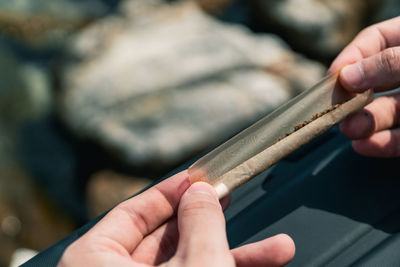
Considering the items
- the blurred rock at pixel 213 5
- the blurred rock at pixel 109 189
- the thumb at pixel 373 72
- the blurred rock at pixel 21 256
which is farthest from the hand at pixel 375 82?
the blurred rock at pixel 213 5

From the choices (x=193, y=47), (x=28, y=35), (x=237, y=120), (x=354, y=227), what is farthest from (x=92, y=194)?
(x=354, y=227)

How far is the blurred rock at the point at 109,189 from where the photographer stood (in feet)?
8.07

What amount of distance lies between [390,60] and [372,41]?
0.18m

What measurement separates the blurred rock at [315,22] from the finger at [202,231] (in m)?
2.94

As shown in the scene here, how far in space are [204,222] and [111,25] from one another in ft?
9.00

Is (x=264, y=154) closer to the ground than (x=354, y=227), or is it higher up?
higher up

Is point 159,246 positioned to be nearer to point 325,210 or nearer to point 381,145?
point 325,210

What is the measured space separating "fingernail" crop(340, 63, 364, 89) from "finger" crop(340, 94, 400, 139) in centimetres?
12

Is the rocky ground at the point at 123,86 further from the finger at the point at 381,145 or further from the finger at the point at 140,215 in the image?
the finger at the point at 140,215

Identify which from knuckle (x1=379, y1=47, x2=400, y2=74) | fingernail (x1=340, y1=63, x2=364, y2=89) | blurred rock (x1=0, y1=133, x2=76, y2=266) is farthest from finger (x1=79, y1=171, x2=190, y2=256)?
blurred rock (x1=0, y1=133, x2=76, y2=266)

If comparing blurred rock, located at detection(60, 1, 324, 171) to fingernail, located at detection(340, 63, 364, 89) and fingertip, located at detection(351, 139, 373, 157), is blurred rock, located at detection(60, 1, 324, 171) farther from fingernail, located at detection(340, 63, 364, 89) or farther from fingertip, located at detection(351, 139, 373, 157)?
fingernail, located at detection(340, 63, 364, 89)

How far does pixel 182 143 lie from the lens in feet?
8.23

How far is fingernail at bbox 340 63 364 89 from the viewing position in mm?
1004

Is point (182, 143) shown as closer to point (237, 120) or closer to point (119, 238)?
point (237, 120)
